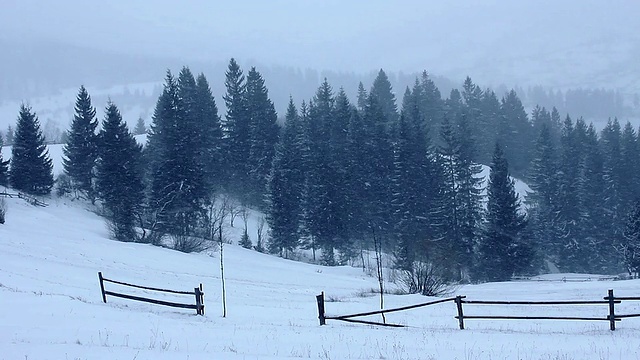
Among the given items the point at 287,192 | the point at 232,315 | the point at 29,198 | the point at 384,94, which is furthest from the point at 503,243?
the point at 384,94

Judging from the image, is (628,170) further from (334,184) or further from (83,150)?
(83,150)

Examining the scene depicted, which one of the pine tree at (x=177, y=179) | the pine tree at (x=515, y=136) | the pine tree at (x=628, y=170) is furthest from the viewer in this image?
the pine tree at (x=515, y=136)

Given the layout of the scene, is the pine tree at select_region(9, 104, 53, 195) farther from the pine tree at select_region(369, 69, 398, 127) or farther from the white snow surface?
the pine tree at select_region(369, 69, 398, 127)

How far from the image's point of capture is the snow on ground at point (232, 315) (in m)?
12.3

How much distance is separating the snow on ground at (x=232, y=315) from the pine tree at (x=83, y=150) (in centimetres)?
1299

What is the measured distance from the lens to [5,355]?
9.68m

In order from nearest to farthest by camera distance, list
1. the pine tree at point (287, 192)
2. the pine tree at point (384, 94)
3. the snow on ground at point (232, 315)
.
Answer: the snow on ground at point (232, 315) → the pine tree at point (287, 192) → the pine tree at point (384, 94)

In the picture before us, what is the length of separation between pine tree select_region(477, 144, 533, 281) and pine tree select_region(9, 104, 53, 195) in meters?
44.1

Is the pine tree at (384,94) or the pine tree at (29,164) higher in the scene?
the pine tree at (384,94)

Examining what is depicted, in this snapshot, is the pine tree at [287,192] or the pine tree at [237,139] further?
the pine tree at [237,139]

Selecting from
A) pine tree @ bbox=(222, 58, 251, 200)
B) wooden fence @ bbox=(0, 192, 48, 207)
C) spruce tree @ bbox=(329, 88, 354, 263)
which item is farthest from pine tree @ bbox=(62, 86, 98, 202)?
spruce tree @ bbox=(329, 88, 354, 263)

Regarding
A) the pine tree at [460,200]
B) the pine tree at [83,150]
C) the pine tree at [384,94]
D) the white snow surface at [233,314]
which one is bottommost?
the white snow surface at [233,314]

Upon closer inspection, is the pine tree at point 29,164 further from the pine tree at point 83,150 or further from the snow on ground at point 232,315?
the snow on ground at point 232,315

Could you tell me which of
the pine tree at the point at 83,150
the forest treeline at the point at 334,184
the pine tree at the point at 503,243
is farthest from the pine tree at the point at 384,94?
the pine tree at the point at 83,150
